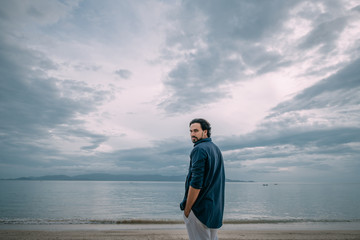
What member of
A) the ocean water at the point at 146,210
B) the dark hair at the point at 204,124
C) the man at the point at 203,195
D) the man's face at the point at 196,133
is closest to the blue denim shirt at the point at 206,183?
the man at the point at 203,195

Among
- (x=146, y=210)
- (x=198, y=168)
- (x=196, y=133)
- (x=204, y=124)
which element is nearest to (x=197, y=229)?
(x=198, y=168)

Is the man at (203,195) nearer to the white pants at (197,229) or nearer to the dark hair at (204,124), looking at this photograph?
the white pants at (197,229)

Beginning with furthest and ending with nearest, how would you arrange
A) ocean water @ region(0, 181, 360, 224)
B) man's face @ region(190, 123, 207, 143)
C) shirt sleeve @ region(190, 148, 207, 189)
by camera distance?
ocean water @ region(0, 181, 360, 224), man's face @ region(190, 123, 207, 143), shirt sleeve @ region(190, 148, 207, 189)

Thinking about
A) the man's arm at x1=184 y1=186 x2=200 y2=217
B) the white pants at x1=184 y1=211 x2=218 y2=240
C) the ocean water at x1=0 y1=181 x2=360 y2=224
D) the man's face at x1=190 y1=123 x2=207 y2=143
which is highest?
the man's face at x1=190 y1=123 x2=207 y2=143

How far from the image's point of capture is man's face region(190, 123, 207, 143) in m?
2.98

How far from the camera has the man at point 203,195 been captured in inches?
104

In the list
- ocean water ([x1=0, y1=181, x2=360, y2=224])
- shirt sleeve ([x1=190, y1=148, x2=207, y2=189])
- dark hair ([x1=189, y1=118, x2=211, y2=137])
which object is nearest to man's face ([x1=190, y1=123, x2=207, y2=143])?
dark hair ([x1=189, y1=118, x2=211, y2=137])

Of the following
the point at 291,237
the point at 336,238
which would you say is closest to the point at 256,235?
the point at 291,237

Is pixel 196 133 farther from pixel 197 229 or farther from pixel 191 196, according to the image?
pixel 197 229

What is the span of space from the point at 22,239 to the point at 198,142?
9994mm

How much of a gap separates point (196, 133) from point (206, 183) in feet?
2.05

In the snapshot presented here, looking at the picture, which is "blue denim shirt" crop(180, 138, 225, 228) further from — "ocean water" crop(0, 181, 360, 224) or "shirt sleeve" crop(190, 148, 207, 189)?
"ocean water" crop(0, 181, 360, 224)

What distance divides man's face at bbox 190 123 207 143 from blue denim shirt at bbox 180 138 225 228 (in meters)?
0.13

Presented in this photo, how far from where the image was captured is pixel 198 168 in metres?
2.63
